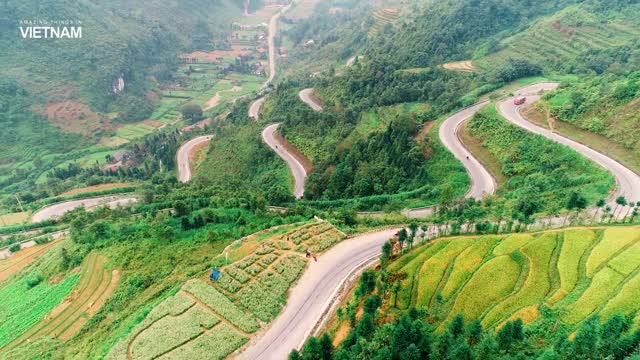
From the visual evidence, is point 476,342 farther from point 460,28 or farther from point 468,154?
point 460,28

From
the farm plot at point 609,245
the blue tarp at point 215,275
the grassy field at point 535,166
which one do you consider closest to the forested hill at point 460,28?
the grassy field at point 535,166

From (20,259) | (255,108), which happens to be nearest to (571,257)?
(20,259)

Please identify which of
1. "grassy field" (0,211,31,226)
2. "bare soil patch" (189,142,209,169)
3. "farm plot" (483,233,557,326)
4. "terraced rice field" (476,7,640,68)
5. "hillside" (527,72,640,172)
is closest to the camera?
"farm plot" (483,233,557,326)

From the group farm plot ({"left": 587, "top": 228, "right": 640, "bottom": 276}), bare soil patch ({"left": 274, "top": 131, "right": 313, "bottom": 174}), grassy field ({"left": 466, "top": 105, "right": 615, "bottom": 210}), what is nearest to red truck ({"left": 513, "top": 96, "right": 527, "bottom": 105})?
grassy field ({"left": 466, "top": 105, "right": 615, "bottom": 210})

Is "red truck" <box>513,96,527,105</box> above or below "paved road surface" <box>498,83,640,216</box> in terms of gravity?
above

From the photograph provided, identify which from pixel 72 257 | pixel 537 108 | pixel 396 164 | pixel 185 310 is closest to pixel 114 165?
pixel 72 257

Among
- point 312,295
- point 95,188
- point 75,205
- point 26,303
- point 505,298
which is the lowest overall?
point 26,303

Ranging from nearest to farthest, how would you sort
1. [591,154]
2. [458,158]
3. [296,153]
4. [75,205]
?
1. [591,154]
2. [458,158]
3. [75,205]
4. [296,153]

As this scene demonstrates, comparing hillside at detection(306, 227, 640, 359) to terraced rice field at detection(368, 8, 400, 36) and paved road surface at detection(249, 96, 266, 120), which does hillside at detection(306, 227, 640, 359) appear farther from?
terraced rice field at detection(368, 8, 400, 36)

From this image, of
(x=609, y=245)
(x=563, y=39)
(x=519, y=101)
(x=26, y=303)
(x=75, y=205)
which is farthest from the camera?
(x=563, y=39)
